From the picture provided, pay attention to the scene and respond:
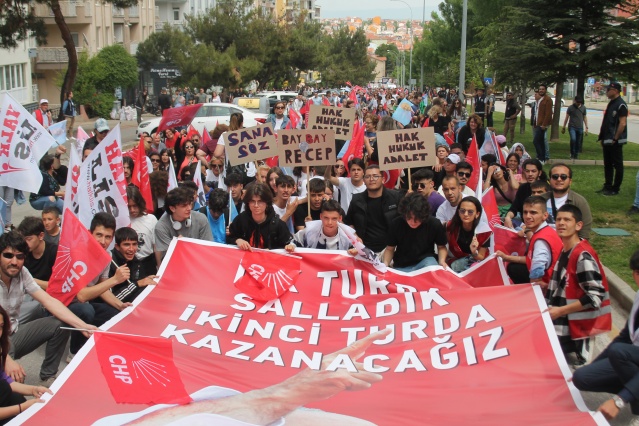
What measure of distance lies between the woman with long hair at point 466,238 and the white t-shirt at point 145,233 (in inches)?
120

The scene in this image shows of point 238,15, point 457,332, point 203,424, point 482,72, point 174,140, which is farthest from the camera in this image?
point 238,15

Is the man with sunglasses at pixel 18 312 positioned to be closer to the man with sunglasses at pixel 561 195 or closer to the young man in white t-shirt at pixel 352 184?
the young man in white t-shirt at pixel 352 184

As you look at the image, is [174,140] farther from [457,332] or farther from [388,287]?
[457,332]

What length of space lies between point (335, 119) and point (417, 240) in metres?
5.44

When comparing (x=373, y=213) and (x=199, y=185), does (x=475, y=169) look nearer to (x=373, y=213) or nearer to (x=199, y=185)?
(x=373, y=213)

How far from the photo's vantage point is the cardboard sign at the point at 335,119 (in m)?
13.0

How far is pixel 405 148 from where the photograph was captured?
10195 mm

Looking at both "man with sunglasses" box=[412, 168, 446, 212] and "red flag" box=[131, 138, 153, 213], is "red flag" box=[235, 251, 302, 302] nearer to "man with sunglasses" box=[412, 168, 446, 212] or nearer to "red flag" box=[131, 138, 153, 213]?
"man with sunglasses" box=[412, 168, 446, 212]

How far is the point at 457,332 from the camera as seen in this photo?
6.02m

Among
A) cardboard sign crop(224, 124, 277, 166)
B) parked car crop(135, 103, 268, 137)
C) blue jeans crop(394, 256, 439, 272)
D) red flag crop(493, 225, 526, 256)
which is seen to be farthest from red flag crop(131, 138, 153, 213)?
parked car crop(135, 103, 268, 137)

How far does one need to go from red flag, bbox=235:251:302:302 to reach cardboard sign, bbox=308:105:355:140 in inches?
232

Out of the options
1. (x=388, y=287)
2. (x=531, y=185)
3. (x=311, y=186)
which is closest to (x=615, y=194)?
(x=531, y=185)

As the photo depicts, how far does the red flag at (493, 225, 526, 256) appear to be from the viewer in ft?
26.3

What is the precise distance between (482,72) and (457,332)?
3365 cm
